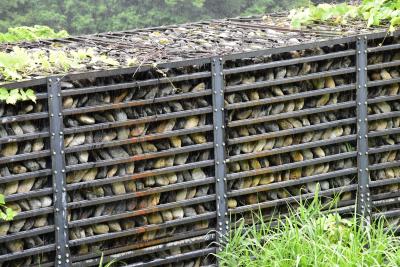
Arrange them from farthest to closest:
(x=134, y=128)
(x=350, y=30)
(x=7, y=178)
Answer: (x=350, y=30) < (x=134, y=128) < (x=7, y=178)

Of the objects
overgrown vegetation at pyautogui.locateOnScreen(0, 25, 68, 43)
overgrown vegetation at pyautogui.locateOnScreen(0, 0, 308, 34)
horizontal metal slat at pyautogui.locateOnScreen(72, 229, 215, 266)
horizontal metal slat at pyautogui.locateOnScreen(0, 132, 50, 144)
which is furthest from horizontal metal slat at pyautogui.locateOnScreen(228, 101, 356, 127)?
overgrown vegetation at pyautogui.locateOnScreen(0, 0, 308, 34)

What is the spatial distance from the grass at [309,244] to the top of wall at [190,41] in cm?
122

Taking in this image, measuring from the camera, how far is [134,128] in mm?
5980

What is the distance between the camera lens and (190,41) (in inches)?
284

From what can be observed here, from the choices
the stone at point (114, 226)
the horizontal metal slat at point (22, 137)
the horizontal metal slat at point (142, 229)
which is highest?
the horizontal metal slat at point (22, 137)

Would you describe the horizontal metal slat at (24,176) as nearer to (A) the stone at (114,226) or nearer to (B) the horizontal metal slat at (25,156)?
(B) the horizontal metal slat at (25,156)

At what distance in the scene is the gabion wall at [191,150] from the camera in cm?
572

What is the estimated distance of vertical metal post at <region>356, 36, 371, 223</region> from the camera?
6656mm

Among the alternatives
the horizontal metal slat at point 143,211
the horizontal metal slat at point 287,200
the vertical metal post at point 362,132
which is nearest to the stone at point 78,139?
the horizontal metal slat at point 143,211

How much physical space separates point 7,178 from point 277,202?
6.32 feet

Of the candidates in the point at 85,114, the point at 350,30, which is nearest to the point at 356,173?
the point at 350,30

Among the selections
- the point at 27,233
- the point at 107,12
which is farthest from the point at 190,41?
the point at 107,12

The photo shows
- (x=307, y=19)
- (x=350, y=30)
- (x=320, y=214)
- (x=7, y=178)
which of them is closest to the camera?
(x=7, y=178)

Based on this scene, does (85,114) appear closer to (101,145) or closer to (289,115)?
(101,145)
